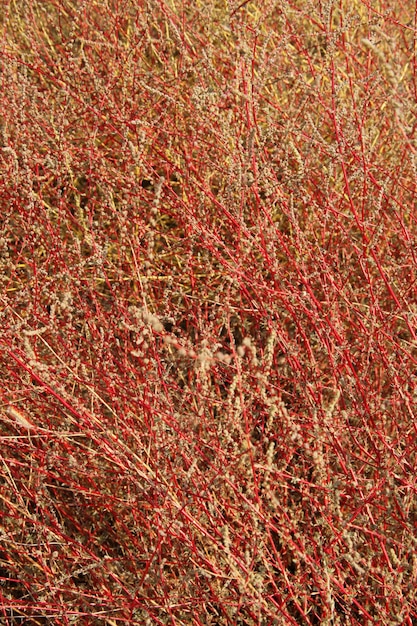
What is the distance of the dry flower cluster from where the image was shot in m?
1.51

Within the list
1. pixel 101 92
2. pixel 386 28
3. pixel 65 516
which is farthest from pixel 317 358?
pixel 386 28

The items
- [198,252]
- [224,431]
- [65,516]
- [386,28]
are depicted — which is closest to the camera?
[224,431]

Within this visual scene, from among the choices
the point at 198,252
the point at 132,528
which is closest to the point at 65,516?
the point at 132,528

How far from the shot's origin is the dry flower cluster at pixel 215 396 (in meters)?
1.51

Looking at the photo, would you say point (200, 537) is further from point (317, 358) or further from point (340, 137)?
point (340, 137)

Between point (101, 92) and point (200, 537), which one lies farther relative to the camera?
point (101, 92)

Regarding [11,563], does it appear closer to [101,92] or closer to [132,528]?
[132,528]

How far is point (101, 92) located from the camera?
2066 mm

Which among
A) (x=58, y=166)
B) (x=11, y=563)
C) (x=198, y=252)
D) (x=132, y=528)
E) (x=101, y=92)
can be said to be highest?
(x=101, y=92)

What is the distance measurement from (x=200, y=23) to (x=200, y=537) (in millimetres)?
1900

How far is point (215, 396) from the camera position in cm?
204

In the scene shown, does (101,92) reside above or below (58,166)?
above

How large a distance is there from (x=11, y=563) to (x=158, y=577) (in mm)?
431

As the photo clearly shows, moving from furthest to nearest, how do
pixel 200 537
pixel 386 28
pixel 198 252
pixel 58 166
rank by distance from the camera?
1. pixel 386 28
2. pixel 198 252
3. pixel 58 166
4. pixel 200 537
